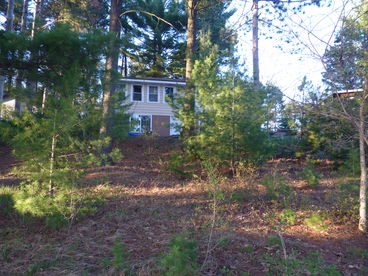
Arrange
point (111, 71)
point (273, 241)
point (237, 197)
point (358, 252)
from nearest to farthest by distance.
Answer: point (358, 252)
point (273, 241)
point (111, 71)
point (237, 197)

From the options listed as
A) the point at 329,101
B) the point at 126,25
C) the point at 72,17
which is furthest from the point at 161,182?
the point at 126,25

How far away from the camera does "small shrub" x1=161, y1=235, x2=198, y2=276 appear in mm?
3578

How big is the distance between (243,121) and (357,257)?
4423mm

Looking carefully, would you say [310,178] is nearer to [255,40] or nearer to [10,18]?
[255,40]

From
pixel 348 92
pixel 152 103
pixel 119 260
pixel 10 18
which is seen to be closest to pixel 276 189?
pixel 348 92

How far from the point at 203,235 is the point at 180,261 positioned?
1406 millimetres

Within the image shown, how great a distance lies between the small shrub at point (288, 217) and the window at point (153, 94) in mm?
16816

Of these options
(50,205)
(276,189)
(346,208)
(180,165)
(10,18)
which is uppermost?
(10,18)

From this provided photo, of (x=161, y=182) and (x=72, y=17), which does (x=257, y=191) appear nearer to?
(x=161, y=182)

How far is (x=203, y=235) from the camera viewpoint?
493 cm

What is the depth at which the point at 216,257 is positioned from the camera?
425 centimetres

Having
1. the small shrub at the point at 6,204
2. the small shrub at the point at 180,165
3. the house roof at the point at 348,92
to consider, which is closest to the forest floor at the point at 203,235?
A: the small shrub at the point at 6,204

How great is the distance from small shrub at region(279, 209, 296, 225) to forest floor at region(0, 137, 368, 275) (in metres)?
0.03

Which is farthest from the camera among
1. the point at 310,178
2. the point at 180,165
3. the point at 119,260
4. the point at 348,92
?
the point at 180,165
